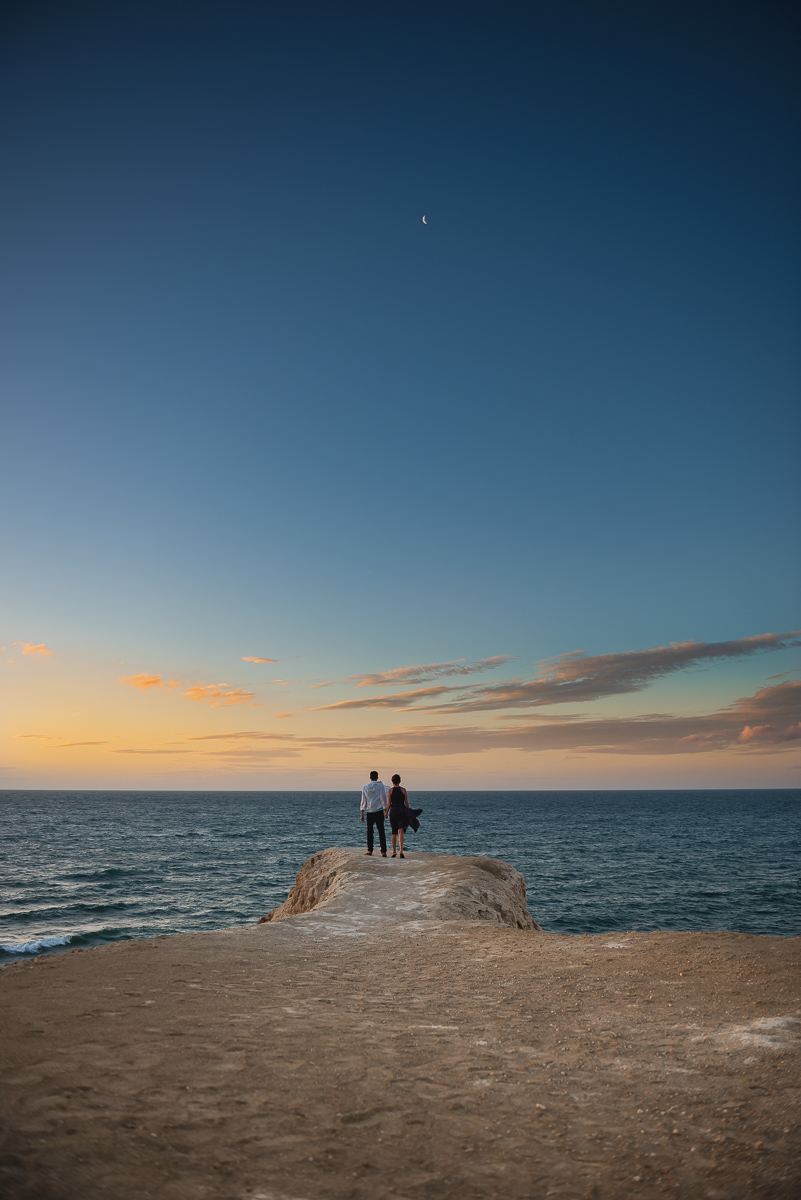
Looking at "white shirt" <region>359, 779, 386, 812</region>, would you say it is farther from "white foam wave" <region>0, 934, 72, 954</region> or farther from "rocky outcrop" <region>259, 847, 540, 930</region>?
"white foam wave" <region>0, 934, 72, 954</region>

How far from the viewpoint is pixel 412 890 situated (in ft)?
44.0

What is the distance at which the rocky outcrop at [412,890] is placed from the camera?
1209 cm

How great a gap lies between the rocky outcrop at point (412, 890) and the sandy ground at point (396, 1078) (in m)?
3.92

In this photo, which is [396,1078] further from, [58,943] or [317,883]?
[58,943]

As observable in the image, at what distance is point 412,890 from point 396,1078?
920cm

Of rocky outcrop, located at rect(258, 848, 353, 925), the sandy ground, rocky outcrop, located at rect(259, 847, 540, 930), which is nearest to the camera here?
the sandy ground

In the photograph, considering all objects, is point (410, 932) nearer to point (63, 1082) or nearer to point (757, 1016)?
point (757, 1016)

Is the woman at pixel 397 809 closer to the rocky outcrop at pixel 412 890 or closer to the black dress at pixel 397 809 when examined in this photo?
the black dress at pixel 397 809

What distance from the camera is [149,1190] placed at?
3.18 m

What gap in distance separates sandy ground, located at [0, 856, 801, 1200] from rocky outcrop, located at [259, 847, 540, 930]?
3923 millimetres

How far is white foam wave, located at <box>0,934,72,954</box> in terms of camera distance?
20594 millimetres

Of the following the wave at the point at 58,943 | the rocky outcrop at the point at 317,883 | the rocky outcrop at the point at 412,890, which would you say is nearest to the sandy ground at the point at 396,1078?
the rocky outcrop at the point at 412,890

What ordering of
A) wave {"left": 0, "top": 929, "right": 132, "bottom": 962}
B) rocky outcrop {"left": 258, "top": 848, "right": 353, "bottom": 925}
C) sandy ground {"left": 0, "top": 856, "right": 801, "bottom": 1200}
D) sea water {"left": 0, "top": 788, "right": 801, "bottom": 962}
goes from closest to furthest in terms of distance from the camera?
sandy ground {"left": 0, "top": 856, "right": 801, "bottom": 1200}, rocky outcrop {"left": 258, "top": 848, "right": 353, "bottom": 925}, wave {"left": 0, "top": 929, "right": 132, "bottom": 962}, sea water {"left": 0, "top": 788, "right": 801, "bottom": 962}

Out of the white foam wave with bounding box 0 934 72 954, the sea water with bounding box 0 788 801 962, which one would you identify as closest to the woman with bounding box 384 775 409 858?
the sea water with bounding box 0 788 801 962
